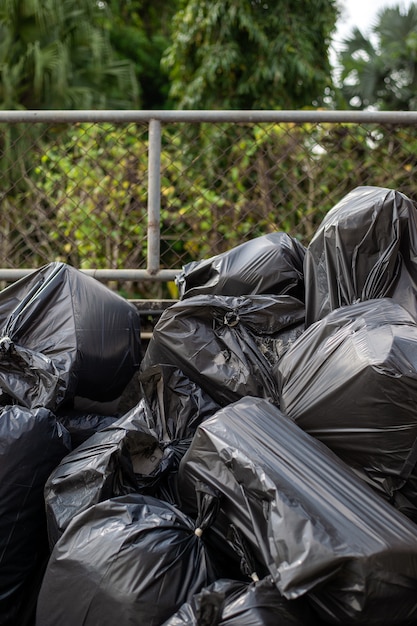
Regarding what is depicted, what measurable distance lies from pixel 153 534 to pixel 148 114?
6.15 feet

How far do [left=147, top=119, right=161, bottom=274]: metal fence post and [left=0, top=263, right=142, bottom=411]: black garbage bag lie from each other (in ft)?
1.35

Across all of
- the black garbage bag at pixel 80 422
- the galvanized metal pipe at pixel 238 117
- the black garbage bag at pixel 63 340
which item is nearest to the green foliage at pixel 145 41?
the galvanized metal pipe at pixel 238 117

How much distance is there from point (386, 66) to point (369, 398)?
40.0 ft

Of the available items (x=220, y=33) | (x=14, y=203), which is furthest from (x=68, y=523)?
(x=220, y=33)

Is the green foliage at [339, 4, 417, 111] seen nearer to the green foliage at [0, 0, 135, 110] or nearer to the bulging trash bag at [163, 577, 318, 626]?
the green foliage at [0, 0, 135, 110]

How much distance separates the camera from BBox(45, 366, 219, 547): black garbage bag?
2.01 m

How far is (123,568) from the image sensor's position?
1.76 meters

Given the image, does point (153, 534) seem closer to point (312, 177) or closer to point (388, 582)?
point (388, 582)

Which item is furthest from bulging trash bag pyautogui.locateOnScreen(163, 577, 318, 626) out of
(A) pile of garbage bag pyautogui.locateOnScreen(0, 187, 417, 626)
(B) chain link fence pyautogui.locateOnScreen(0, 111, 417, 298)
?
(B) chain link fence pyautogui.locateOnScreen(0, 111, 417, 298)

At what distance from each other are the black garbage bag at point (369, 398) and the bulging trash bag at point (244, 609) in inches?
15.1

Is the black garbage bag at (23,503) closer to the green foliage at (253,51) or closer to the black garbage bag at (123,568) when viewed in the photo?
the black garbage bag at (123,568)

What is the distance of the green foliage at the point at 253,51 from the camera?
7785 mm

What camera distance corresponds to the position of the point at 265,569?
179 cm

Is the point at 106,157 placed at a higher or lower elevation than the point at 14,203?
higher
